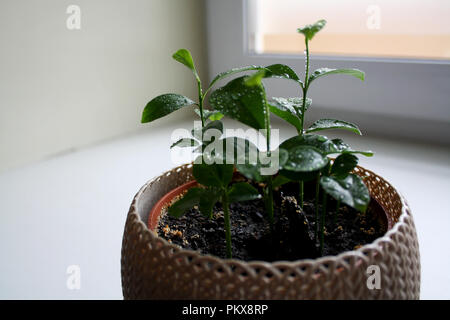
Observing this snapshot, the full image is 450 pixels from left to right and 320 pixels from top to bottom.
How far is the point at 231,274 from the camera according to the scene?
1.31ft

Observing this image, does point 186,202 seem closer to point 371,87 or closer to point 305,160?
point 305,160

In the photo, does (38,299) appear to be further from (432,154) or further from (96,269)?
(432,154)

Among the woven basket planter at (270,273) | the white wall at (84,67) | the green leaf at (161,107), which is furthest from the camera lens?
the white wall at (84,67)

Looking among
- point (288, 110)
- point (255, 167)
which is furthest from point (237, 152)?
point (288, 110)

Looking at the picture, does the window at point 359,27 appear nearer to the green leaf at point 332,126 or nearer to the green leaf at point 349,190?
the green leaf at point 332,126

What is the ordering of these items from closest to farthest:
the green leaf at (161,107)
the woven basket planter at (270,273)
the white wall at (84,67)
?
the woven basket planter at (270,273), the green leaf at (161,107), the white wall at (84,67)

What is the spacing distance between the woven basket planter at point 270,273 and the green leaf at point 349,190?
45mm

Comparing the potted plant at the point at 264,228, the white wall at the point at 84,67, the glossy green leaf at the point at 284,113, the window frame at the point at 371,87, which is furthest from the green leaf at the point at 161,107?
the window frame at the point at 371,87

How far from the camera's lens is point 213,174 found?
49cm

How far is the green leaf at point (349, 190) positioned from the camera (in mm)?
414

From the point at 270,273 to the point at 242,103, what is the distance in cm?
18

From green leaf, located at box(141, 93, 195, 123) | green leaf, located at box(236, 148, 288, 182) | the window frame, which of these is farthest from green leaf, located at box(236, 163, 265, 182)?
the window frame

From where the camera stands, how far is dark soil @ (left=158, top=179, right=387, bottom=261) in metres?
0.53

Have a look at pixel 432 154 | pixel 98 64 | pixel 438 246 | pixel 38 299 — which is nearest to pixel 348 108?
pixel 432 154
